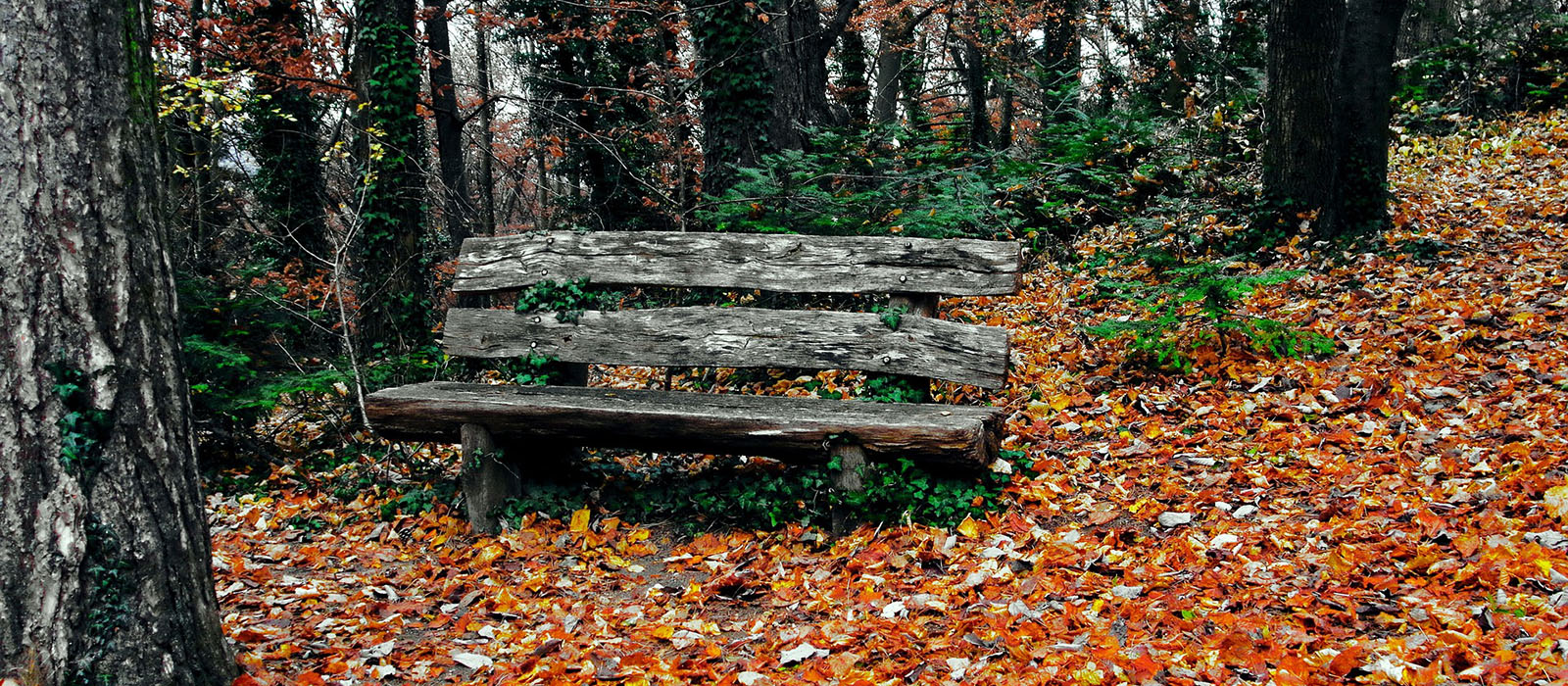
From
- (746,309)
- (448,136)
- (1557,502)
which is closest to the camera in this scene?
(1557,502)

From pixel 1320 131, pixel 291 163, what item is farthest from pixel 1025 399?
pixel 291 163

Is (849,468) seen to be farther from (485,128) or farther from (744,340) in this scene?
(485,128)

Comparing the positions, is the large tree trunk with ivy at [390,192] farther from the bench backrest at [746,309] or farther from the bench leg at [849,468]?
the bench leg at [849,468]

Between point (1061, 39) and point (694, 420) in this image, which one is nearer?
point (694, 420)

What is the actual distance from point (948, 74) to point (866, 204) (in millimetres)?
14359

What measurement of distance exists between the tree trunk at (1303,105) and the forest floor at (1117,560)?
145cm

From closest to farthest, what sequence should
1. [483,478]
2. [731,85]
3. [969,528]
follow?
[969,528], [483,478], [731,85]

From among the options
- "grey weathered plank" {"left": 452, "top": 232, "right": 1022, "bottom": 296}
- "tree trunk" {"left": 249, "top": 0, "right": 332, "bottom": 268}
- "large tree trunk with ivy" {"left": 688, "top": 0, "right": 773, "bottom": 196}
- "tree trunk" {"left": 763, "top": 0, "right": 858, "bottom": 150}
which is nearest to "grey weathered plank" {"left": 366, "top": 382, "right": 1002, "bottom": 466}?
"grey weathered plank" {"left": 452, "top": 232, "right": 1022, "bottom": 296}

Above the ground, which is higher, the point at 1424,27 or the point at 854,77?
the point at 1424,27

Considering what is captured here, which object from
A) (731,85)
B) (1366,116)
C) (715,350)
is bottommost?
(715,350)

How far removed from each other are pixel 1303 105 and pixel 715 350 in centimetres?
535

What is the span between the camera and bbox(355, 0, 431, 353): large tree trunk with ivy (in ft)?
25.8

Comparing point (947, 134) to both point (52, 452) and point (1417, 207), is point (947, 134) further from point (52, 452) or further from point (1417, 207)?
point (52, 452)

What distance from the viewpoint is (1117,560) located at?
3.70m
